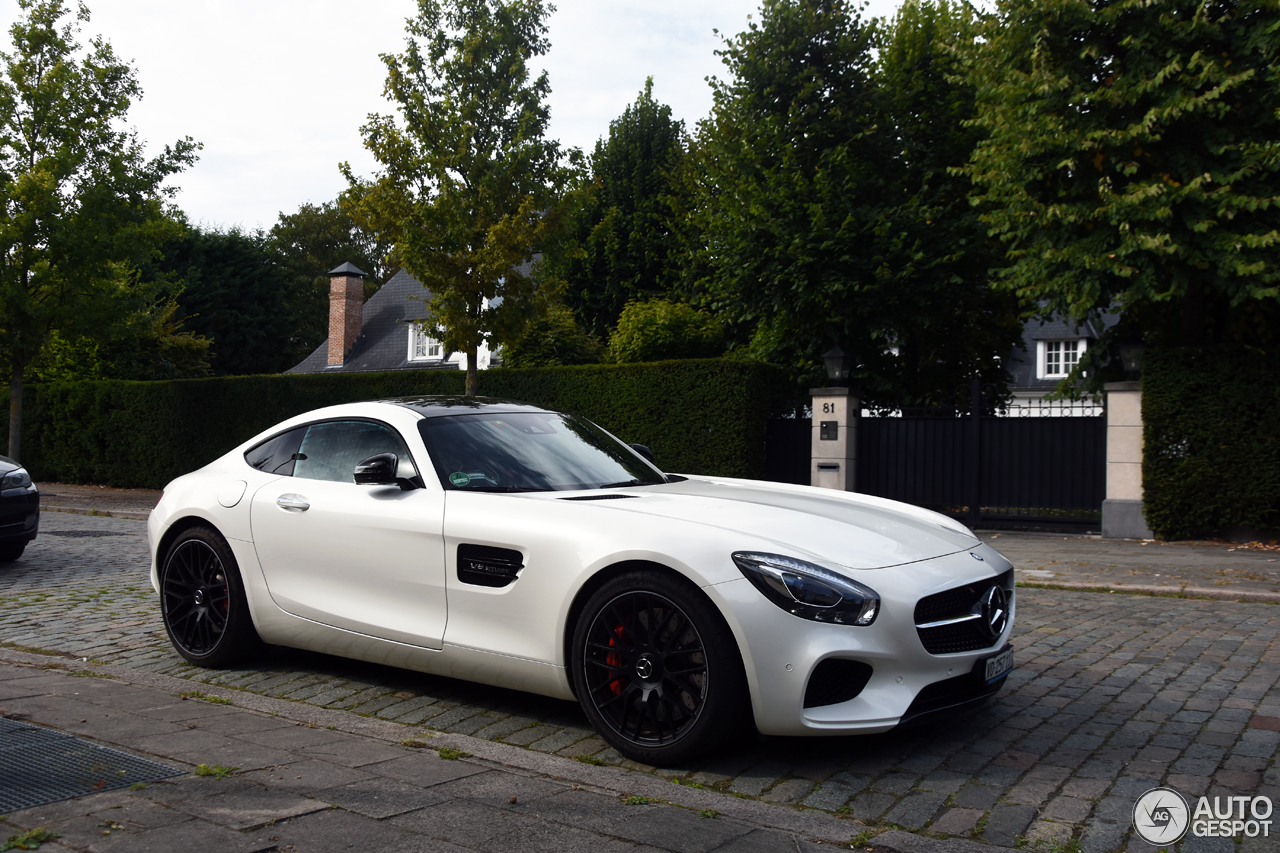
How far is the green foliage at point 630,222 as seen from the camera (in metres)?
32.3

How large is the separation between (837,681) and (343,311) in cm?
4220

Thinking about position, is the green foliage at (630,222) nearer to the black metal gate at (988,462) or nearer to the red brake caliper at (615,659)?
the black metal gate at (988,462)

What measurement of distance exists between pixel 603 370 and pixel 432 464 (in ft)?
43.1

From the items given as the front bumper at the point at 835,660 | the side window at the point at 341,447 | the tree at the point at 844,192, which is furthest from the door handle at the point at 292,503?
the tree at the point at 844,192

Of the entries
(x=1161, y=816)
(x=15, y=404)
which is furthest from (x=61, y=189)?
(x=1161, y=816)

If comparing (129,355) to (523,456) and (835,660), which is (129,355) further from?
(835,660)

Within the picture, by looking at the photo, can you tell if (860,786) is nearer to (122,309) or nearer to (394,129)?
(394,129)

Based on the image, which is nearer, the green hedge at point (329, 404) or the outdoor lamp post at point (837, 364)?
the outdoor lamp post at point (837, 364)

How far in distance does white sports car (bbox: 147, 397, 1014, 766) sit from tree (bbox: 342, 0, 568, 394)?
11931 mm

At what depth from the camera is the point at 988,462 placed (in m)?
15.5

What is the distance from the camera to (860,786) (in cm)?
368

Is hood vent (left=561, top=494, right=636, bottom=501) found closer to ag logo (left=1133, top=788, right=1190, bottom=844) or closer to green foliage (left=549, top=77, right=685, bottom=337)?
ag logo (left=1133, top=788, right=1190, bottom=844)

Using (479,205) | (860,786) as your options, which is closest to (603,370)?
(479,205)

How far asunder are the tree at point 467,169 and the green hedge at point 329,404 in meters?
2.04
